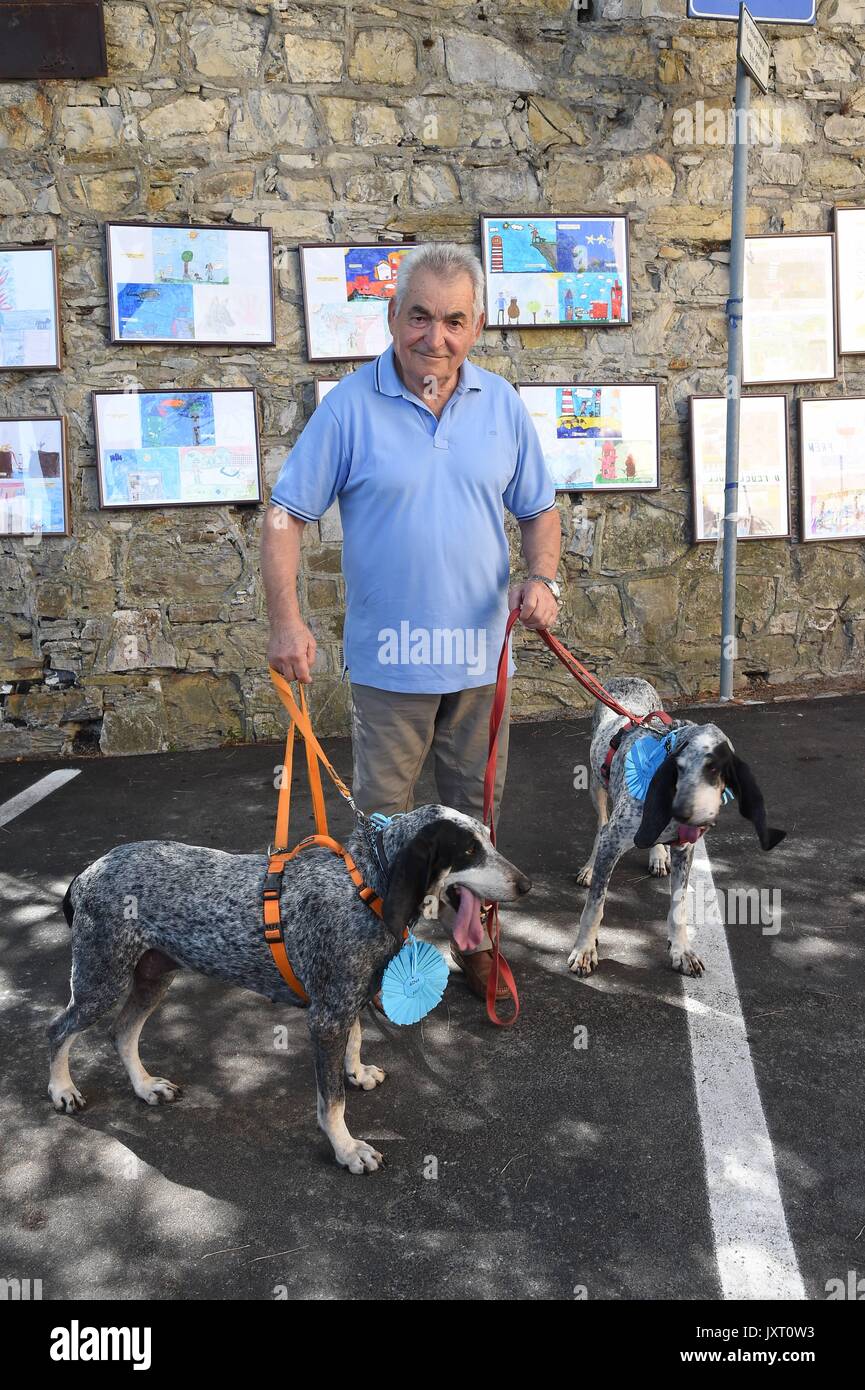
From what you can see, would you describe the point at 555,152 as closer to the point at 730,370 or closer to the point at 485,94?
the point at 485,94

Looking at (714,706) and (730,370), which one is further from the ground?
(730,370)

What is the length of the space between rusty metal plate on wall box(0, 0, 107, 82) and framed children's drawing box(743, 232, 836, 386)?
13.8 feet

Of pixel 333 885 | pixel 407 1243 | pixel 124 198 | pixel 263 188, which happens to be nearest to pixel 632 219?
pixel 263 188

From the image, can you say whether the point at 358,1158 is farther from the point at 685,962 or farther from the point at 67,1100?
the point at 685,962

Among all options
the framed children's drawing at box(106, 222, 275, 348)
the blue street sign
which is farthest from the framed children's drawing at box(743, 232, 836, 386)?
the framed children's drawing at box(106, 222, 275, 348)

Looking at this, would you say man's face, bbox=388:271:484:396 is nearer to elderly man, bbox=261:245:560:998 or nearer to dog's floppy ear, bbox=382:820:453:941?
elderly man, bbox=261:245:560:998

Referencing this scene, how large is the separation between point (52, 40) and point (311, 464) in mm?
4643

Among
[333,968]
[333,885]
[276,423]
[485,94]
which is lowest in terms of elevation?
[333,968]

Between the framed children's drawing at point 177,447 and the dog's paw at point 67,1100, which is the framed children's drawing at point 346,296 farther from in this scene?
the dog's paw at point 67,1100

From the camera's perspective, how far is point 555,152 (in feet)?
22.4

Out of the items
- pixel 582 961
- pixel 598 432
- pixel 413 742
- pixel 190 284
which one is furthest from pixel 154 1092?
pixel 598 432

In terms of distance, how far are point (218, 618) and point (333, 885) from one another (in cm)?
429
